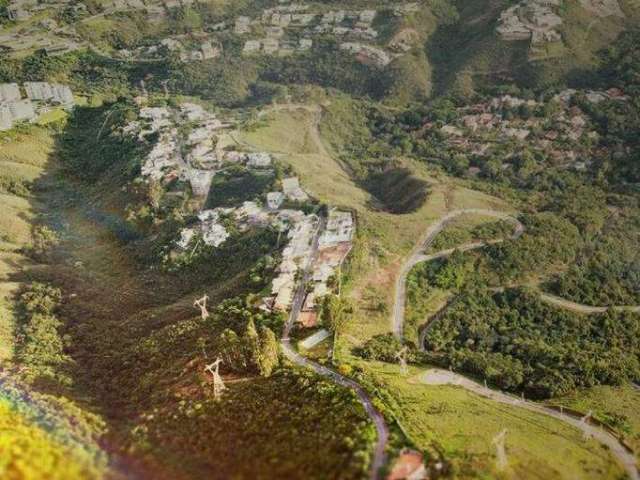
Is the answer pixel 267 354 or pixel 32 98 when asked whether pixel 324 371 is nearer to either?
pixel 267 354

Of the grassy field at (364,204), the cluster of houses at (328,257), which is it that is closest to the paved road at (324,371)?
the cluster of houses at (328,257)

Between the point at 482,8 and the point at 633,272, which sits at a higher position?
the point at 482,8

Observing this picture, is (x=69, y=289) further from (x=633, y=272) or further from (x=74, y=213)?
(x=633, y=272)

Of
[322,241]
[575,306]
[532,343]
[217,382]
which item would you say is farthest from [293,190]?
[217,382]

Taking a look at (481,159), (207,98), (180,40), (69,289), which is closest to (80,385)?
(69,289)

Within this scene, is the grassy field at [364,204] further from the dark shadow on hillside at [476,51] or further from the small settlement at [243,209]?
the dark shadow on hillside at [476,51]

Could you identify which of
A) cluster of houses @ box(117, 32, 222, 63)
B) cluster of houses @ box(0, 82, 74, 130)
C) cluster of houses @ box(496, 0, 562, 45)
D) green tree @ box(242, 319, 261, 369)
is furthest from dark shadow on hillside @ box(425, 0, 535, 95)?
green tree @ box(242, 319, 261, 369)
